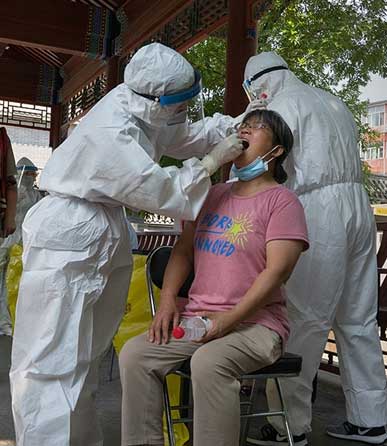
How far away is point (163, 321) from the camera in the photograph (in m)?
2.07

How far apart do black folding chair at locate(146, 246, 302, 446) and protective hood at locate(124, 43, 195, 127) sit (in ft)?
1.77

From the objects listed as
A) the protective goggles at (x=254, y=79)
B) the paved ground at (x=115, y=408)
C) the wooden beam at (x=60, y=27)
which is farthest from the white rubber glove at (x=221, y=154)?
the wooden beam at (x=60, y=27)

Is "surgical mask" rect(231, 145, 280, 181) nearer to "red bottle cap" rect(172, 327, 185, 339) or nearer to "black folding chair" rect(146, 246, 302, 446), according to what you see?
"black folding chair" rect(146, 246, 302, 446)

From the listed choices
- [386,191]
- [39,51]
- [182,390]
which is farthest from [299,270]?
[386,191]

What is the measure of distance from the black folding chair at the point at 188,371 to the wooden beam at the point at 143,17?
13.6 ft

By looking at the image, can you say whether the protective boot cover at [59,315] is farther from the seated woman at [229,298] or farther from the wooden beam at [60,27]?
the wooden beam at [60,27]

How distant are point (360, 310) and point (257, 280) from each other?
880mm

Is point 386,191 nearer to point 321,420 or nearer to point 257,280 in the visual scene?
point 321,420

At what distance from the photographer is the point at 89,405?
2.22 m

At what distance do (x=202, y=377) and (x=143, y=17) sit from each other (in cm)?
589

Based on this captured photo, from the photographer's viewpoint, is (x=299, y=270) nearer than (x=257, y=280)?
No

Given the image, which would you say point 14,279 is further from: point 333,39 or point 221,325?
point 333,39

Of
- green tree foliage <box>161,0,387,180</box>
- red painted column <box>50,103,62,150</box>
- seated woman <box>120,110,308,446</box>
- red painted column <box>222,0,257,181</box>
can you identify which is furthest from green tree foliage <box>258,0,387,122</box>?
seated woman <box>120,110,308,446</box>

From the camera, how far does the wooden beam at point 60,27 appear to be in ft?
25.0
